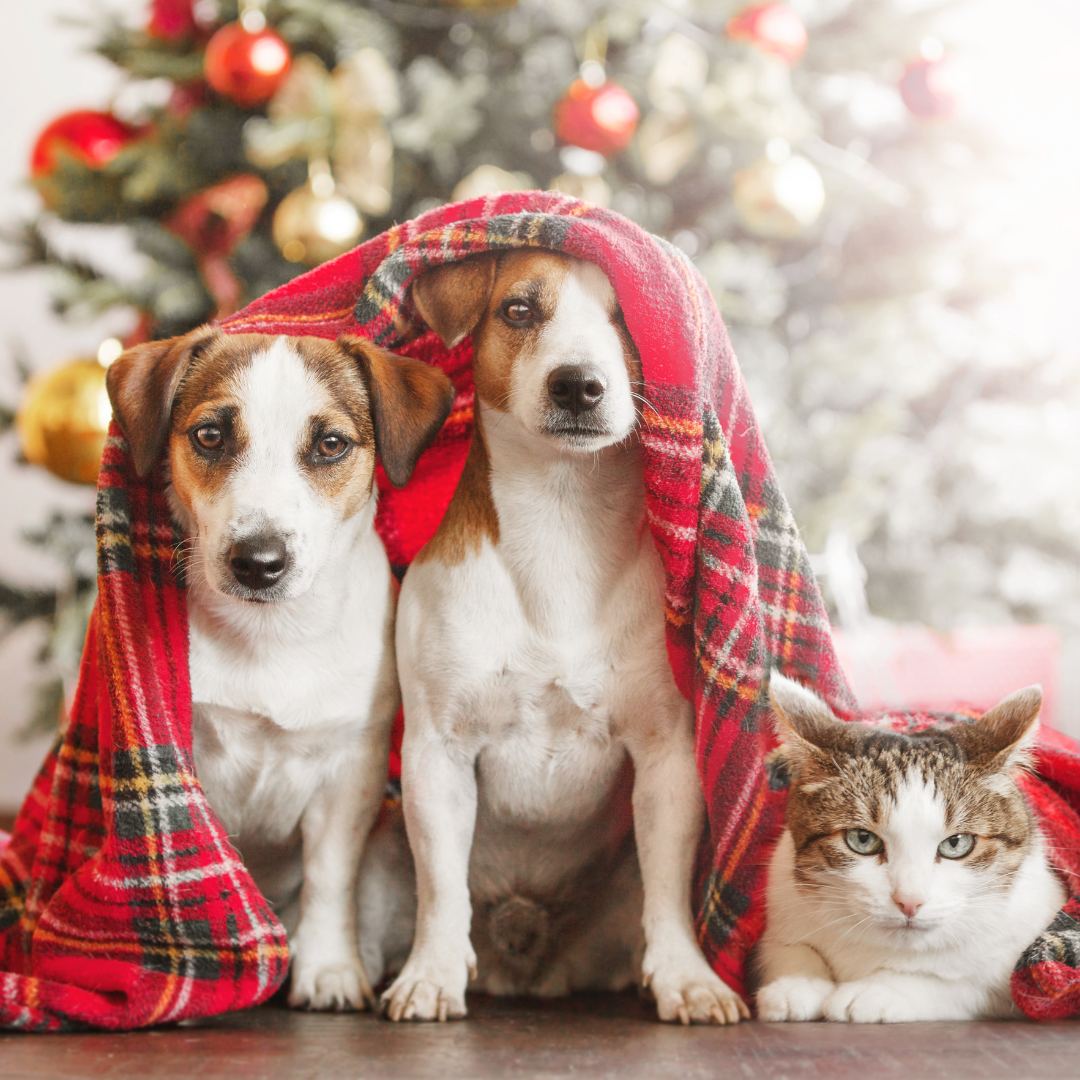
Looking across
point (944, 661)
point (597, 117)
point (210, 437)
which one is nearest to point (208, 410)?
point (210, 437)

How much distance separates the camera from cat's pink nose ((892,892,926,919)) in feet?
3.62

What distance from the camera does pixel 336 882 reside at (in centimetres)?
132

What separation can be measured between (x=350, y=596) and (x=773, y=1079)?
2.51ft

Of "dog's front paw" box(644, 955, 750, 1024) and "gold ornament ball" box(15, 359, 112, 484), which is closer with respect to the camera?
"dog's front paw" box(644, 955, 750, 1024)

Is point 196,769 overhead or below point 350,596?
below

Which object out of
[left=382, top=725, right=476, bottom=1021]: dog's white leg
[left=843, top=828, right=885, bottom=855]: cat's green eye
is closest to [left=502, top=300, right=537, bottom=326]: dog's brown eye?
[left=382, top=725, right=476, bottom=1021]: dog's white leg

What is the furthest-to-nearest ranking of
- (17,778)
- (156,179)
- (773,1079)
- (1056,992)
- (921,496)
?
(17,778) → (921,496) → (156,179) → (1056,992) → (773,1079)

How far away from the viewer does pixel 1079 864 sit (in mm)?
1251

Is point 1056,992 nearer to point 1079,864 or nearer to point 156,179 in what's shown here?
point 1079,864

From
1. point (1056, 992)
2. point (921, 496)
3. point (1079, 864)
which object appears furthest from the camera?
point (921, 496)

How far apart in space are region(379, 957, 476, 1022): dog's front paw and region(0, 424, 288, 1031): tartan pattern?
5.6 inches

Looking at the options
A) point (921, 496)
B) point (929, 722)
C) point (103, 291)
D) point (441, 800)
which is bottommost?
point (441, 800)

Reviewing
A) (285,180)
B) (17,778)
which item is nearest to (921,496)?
(285,180)

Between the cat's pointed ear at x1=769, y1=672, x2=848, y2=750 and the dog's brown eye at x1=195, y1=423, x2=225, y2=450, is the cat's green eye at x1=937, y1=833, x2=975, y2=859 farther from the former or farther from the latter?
the dog's brown eye at x1=195, y1=423, x2=225, y2=450
